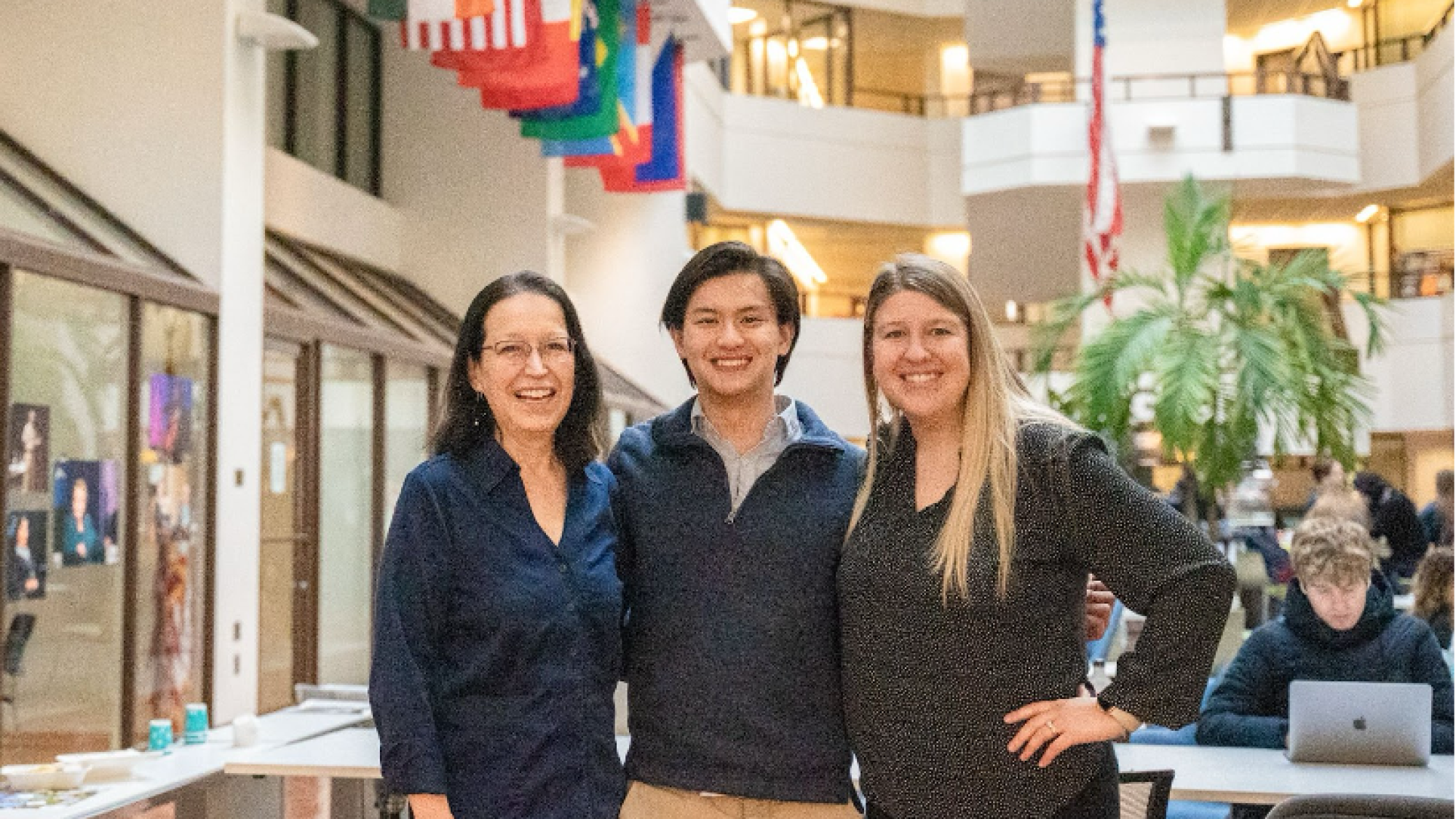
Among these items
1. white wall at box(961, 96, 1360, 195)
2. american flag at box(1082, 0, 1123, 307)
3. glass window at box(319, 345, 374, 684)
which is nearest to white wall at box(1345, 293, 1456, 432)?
white wall at box(961, 96, 1360, 195)

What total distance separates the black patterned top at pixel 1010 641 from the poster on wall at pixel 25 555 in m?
4.35

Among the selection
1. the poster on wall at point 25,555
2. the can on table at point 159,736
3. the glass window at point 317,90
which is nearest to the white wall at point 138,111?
the poster on wall at point 25,555

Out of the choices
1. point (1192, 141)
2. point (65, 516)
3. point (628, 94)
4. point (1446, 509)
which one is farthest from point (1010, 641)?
point (1192, 141)

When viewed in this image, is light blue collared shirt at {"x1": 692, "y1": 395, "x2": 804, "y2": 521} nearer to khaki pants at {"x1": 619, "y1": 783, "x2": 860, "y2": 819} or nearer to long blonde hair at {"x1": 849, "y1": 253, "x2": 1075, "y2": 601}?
long blonde hair at {"x1": 849, "y1": 253, "x2": 1075, "y2": 601}

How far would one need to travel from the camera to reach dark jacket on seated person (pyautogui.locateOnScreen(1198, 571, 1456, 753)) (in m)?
5.36

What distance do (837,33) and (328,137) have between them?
1481cm

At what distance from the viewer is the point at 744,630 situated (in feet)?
10.1

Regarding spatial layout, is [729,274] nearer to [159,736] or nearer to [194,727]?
[159,736]

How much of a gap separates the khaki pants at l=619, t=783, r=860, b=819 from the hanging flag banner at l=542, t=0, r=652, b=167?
9158 millimetres

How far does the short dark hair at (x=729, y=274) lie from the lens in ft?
10.5

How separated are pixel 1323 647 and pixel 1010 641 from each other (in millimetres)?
3054

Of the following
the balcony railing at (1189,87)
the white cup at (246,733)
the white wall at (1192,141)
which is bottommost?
the white cup at (246,733)

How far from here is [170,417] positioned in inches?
291

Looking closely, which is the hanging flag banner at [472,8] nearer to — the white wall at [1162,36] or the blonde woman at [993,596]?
the blonde woman at [993,596]
